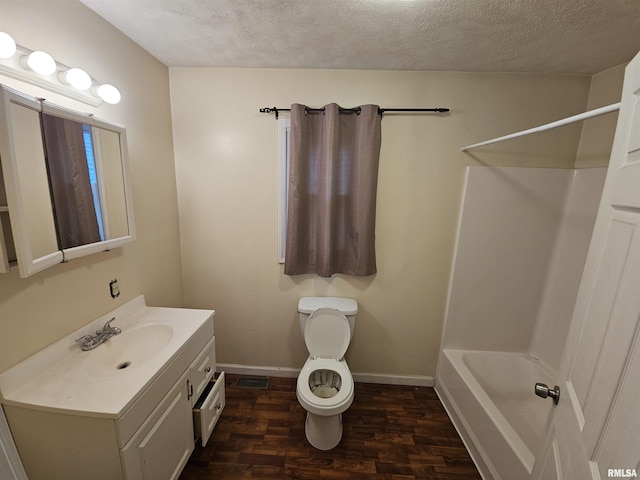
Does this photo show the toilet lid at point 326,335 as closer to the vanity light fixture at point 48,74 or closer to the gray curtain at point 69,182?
the gray curtain at point 69,182

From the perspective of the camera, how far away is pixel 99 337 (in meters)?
1.25

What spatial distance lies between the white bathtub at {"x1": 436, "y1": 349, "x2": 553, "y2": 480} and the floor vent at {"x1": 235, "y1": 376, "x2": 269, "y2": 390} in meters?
1.44

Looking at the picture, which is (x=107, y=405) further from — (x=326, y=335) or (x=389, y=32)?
(x=389, y=32)

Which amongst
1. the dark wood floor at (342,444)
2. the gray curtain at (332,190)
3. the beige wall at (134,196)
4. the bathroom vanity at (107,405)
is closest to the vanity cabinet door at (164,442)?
the bathroom vanity at (107,405)

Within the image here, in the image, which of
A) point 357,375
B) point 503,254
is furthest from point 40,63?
point 503,254

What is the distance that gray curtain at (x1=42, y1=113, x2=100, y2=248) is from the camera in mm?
1025

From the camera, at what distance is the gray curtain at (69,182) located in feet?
3.36

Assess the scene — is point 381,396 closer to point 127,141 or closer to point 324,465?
point 324,465

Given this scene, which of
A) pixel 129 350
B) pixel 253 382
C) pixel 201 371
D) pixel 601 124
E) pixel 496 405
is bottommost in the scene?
pixel 253 382

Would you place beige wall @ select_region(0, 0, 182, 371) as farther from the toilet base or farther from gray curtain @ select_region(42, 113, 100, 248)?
the toilet base

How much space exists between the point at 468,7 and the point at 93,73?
1805 mm

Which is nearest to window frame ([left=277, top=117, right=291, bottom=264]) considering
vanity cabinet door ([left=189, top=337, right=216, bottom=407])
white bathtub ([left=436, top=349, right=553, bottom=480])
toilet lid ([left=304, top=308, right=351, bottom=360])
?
toilet lid ([left=304, top=308, right=351, bottom=360])

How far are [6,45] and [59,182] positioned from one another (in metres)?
0.47

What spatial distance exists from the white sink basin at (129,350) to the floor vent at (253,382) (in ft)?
3.22
